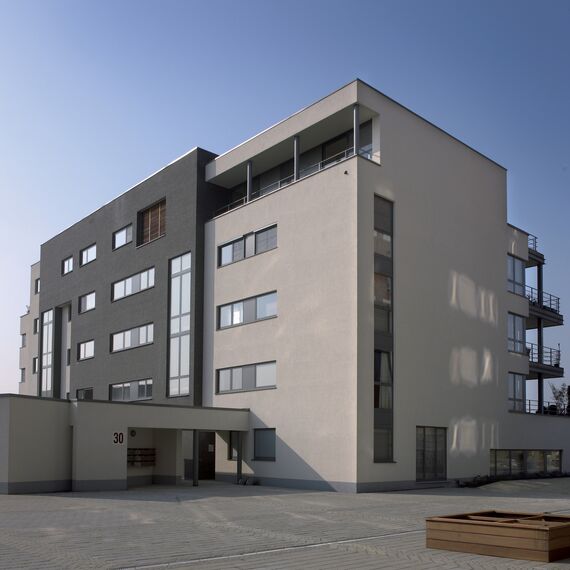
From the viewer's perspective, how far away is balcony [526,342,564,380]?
38.9 m

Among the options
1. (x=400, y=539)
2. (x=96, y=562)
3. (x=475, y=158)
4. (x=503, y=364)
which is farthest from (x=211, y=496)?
(x=475, y=158)

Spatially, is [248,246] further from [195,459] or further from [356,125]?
[195,459]

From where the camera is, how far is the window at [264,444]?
97.9 ft

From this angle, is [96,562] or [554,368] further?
[554,368]

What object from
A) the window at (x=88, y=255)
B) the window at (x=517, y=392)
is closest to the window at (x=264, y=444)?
the window at (x=517, y=392)

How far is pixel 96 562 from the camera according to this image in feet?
33.9


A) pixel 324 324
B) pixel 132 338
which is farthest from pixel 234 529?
pixel 132 338

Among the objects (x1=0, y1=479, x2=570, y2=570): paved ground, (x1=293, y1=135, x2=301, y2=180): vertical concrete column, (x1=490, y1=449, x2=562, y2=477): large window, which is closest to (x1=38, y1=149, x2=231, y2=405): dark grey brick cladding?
(x1=293, y1=135, x2=301, y2=180): vertical concrete column

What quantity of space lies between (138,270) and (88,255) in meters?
7.44

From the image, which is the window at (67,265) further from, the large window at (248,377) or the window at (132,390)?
the large window at (248,377)

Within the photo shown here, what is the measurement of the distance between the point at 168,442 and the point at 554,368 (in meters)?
22.5

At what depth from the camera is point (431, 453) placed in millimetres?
29156

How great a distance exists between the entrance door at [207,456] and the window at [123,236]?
1228cm

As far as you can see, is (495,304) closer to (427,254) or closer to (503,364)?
(503,364)
